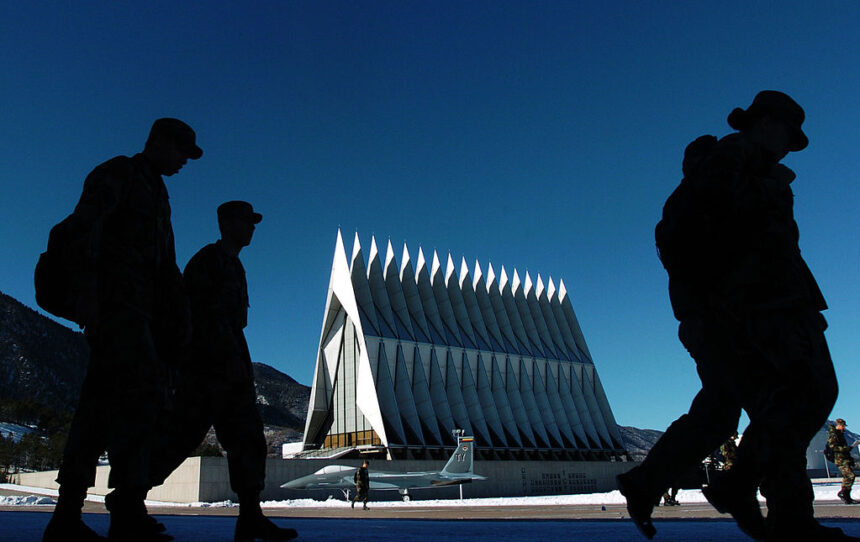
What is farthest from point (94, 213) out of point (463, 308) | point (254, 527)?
point (463, 308)

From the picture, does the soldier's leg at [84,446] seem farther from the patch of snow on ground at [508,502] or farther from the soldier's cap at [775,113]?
the patch of snow on ground at [508,502]

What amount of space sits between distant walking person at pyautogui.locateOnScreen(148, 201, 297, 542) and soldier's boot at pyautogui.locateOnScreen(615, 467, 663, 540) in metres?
1.95

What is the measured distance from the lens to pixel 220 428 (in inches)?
151

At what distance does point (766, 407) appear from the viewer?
2055 millimetres

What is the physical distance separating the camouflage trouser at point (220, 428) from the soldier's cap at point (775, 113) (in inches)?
114

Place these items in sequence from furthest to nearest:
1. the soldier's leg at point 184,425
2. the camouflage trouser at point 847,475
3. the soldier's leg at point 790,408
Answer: the camouflage trouser at point 847,475 < the soldier's leg at point 184,425 < the soldier's leg at point 790,408

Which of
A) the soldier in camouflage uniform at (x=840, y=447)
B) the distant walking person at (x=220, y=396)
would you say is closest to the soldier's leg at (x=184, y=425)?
the distant walking person at (x=220, y=396)

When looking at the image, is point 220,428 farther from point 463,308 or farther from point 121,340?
point 463,308

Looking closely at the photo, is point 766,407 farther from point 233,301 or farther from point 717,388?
point 233,301

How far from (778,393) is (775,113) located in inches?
43.4

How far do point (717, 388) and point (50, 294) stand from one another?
2.78 meters

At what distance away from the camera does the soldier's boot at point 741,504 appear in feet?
7.33

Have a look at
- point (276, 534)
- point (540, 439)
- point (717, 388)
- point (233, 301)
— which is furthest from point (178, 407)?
point (540, 439)

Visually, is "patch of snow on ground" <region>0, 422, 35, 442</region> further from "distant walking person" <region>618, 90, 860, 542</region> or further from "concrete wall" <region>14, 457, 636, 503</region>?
"distant walking person" <region>618, 90, 860, 542</region>
